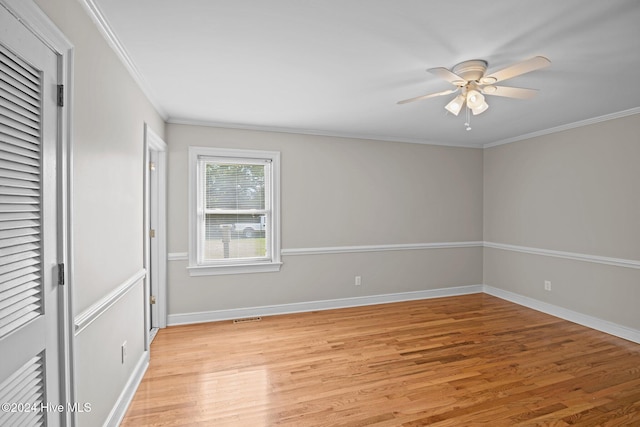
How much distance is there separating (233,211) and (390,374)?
101 inches

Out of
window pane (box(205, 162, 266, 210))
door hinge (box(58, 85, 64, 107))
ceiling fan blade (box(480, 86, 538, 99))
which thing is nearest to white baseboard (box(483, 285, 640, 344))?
ceiling fan blade (box(480, 86, 538, 99))

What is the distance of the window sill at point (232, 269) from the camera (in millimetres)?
3939

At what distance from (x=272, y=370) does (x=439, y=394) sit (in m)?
1.36

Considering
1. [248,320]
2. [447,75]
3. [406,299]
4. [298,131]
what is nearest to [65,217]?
[447,75]

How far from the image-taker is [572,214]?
4066mm

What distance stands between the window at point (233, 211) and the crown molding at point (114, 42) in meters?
1.13

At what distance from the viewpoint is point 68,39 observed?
1477 mm

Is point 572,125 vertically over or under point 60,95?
over

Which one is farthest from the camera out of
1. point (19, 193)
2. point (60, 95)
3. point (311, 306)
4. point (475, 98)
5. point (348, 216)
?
point (348, 216)

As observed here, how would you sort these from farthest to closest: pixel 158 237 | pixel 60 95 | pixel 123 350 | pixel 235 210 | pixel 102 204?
pixel 235 210 < pixel 158 237 < pixel 123 350 < pixel 102 204 < pixel 60 95

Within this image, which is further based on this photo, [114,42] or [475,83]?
[475,83]

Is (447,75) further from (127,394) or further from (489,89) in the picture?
(127,394)

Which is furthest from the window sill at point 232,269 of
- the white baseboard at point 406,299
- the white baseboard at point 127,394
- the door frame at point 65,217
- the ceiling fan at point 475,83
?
the ceiling fan at point 475,83

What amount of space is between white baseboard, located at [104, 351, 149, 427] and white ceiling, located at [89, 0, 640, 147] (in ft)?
7.61
